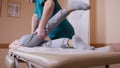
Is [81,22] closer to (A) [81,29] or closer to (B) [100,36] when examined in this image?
(A) [81,29]

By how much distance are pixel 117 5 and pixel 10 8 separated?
161 cm

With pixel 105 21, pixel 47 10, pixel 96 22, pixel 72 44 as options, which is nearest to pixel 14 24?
pixel 96 22

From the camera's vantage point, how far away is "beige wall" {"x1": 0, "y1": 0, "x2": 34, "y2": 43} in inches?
108

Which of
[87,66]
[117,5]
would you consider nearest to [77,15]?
[117,5]

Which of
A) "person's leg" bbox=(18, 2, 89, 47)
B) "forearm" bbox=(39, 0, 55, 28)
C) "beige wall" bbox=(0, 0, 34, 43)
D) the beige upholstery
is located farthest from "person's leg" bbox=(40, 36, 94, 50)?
"beige wall" bbox=(0, 0, 34, 43)

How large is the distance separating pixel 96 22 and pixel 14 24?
1.26 m

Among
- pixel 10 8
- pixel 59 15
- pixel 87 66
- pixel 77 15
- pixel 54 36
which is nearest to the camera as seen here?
pixel 87 66

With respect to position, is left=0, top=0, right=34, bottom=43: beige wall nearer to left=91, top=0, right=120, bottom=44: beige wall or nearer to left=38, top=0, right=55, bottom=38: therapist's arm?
left=91, top=0, right=120, bottom=44: beige wall

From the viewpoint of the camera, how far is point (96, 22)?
→ 2.48 meters

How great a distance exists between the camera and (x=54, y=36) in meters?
1.54

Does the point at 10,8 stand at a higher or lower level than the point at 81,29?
higher

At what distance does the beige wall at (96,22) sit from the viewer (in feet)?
A: 7.35

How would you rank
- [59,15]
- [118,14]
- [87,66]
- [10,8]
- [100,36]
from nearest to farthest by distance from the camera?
1. [87,66]
2. [59,15]
3. [118,14]
4. [100,36]
5. [10,8]

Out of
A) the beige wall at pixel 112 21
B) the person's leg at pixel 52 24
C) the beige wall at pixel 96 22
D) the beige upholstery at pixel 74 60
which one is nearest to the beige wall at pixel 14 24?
the beige wall at pixel 96 22
